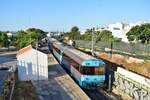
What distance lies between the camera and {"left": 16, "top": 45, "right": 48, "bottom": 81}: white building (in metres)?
31.8

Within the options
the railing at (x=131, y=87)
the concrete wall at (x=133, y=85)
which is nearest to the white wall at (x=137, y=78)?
the concrete wall at (x=133, y=85)

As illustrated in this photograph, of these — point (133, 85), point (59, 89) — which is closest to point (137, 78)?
point (133, 85)

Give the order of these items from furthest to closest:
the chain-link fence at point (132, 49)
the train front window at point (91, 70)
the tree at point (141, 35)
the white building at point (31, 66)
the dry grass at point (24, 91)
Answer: the tree at point (141, 35)
the chain-link fence at point (132, 49)
the white building at point (31, 66)
the train front window at point (91, 70)
the dry grass at point (24, 91)

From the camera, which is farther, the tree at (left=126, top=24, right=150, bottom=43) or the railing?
the tree at (left=126, top=24, right=150, bottom=43)

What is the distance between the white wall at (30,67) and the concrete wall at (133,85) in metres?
8.75

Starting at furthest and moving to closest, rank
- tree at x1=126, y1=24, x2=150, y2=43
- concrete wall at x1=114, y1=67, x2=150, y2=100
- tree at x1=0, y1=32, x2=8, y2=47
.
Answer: tree at x1=0, y1=32, x2=8, y2=47 → tree at x1=126, y1=24, x2=150, y2=43 → concrete wall at x1=114, y1=67, x2=150, y2=100

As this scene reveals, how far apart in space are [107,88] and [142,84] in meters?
6.90

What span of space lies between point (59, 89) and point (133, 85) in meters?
6.98

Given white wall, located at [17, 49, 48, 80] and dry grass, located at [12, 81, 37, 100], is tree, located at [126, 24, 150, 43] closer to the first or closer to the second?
white wall, located at [17, 49, 48, 80]

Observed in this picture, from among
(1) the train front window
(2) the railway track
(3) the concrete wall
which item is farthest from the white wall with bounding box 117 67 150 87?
(2) the railway track

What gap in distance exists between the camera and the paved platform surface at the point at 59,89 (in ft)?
78.1

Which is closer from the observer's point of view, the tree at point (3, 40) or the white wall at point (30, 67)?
the white wall at point (30, 67)

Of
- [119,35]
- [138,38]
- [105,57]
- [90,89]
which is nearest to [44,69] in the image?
[90,89]

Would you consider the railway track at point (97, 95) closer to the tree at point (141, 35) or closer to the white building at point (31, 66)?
the white building at point (31, 66)
